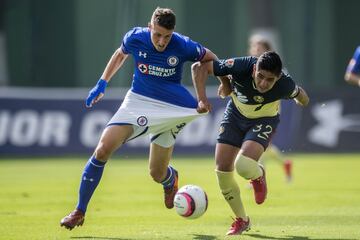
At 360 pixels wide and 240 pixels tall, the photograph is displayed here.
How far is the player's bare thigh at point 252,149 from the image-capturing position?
10.1m

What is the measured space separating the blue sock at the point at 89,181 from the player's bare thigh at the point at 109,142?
0.08 metres

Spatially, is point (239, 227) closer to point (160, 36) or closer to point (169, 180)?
A: point (169, 180)

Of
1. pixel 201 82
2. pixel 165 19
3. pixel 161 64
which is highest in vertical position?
pixel 165 19

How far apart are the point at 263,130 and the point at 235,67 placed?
827 millimetres

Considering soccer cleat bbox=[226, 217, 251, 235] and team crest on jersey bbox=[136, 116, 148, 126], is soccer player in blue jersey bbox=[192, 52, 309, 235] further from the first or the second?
team crest on jersey bbox=[136, 116, 148, 126]

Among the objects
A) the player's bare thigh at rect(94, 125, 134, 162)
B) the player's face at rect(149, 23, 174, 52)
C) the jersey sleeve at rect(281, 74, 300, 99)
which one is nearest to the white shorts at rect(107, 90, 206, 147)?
the player's bare thigh at rect(94, 125, 134, 162)

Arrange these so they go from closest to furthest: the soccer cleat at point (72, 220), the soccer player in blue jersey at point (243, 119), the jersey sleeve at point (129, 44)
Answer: the soccer cleat at point (72, 220)
the soccer player in blue jersey at point (243, 119)
the jersey sleeve at point (129, 44)

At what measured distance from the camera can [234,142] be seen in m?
10.4

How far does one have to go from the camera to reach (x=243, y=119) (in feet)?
34.2

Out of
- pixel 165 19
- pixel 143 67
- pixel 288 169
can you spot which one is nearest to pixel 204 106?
pixel 143 67

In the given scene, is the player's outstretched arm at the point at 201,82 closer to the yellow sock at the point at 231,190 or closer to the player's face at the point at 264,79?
the player's face at the point at 264,79

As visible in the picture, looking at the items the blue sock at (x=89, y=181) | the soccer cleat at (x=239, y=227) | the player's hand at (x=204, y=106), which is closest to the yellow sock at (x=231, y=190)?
the soccer cleat at (x=239, y=227)

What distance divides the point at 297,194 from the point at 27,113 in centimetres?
908

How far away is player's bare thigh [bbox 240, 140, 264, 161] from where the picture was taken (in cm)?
1005
